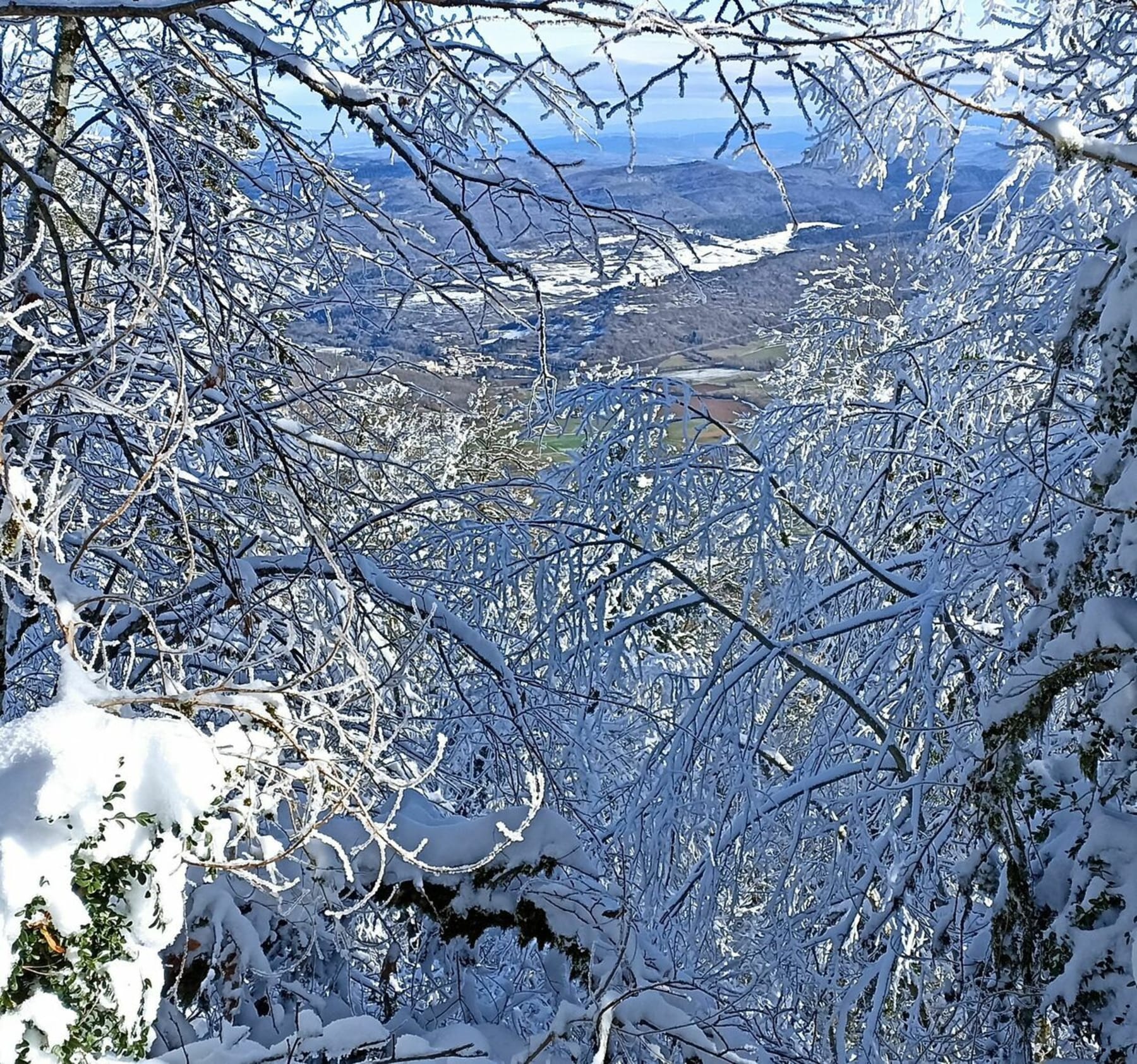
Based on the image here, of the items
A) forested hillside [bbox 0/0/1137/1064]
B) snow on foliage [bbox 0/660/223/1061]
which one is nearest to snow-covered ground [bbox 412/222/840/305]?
forested hillside [bbox 0/0/1137/1064]

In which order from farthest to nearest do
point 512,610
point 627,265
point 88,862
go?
point 512,610 < point 627,265 < point 88,862

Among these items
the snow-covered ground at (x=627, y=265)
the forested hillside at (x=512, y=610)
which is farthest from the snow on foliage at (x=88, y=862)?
the snow-covered ground at (x=627, y=265)

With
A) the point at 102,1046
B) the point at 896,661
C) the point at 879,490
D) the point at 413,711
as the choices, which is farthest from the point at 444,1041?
the point at 879,490

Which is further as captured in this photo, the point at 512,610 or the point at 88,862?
the point at 512,610

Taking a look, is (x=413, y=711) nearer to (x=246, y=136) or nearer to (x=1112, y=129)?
(x=246, y=136)

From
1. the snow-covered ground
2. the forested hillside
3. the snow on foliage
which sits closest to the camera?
the snow on foliage

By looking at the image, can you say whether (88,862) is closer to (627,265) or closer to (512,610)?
(627,265)

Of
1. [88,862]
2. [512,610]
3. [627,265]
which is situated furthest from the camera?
[512,610]

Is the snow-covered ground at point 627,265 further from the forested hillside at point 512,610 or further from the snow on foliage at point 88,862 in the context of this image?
the snow on foliage at point 88,862

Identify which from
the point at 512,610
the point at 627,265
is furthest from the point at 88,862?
the point at 512,610

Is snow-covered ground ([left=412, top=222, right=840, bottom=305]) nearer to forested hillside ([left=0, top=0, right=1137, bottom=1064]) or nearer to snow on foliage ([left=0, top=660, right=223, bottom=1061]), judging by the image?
forested hillside ([left=0, top=0, right=1137, bottom=1064])
